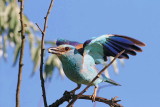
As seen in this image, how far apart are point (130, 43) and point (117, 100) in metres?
0.83

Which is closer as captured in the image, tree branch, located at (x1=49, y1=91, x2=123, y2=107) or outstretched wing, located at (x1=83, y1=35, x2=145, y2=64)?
tree branch, located at (x1=49, y1=91, x2=123, y2=107)

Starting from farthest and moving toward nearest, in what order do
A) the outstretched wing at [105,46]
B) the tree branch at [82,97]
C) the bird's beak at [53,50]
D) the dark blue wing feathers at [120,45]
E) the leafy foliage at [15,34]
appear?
the leafy foliage at [15,34]
the outstretched wing at [105,46]
the dark blue wing feathers at [120,45]
the bird's beak at [53,50]
the tree branch at [82,97]

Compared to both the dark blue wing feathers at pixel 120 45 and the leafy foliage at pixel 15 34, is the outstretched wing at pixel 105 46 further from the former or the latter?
the leafy foliage at pixel 15 34

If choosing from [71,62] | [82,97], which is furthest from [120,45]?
[82,97]

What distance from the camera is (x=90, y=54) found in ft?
11.6

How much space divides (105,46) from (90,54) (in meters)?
0.14

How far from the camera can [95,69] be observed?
3.55m

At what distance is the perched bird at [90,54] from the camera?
11.0ft

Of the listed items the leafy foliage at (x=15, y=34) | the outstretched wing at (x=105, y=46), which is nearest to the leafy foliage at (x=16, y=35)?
the leafy foliage at (x=15, y=34)

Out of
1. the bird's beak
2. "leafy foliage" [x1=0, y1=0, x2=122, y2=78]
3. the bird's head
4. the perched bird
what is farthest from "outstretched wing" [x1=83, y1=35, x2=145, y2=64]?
"leafy foliage" [x1=0, y1=0, x2=122, y2=78]

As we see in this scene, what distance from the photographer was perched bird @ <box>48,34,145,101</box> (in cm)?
335

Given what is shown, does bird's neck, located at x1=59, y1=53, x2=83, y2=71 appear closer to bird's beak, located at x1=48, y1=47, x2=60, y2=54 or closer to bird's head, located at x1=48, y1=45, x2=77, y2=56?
bird's head, located at x1=48, y1=45, x2=77, y2=56

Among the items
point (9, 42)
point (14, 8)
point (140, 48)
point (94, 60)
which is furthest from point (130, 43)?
point (9, 42)

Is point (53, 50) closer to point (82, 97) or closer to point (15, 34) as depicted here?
point (82, 97)
